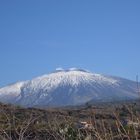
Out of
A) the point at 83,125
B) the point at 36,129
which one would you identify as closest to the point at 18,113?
the point at 36,129

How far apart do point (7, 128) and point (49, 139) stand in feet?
3.70

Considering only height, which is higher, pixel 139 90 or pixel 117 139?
pixel 139 90

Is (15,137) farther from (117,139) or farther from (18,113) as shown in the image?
(18,113)

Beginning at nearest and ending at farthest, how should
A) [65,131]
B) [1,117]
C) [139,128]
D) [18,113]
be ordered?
[139,128] < [65,131] < [1,117] < [18,113]

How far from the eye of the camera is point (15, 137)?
9.85 m

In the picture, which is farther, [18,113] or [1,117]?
[18,113]

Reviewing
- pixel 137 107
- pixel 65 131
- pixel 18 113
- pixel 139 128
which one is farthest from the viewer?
pixel 18 113

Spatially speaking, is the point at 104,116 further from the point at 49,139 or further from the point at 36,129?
the point at 49,139

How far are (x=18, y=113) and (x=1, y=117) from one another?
2646 mm

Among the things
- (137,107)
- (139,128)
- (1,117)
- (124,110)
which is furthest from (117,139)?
(124,110)

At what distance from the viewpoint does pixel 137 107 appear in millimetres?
13141

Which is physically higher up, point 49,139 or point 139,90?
point 139,90

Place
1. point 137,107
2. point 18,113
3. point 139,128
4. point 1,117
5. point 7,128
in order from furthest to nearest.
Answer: point 18,113, point 137,107, point 1,117, point 7,128, point 139,128

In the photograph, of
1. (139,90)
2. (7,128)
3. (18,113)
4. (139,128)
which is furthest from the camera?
(18,113)
